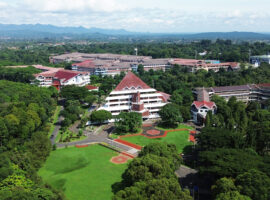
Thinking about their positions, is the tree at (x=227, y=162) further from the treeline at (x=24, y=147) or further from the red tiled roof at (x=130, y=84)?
the red tiled roof at (x=130, y=84)

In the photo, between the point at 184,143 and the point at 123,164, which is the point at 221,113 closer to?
the point at 184,143

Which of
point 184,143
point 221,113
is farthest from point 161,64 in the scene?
point 184,143

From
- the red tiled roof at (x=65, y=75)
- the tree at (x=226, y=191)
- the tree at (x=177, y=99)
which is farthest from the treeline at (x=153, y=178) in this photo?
the red tiled roof at (x=65, y=75)

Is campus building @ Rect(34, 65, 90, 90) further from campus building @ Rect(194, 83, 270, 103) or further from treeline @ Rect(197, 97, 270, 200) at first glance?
treeline @ Rect(197, 97, 270, 200)

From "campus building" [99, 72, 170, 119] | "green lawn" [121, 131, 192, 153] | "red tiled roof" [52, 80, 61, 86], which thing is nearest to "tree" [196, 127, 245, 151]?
"green lawn" [121, 131, 192, 153]

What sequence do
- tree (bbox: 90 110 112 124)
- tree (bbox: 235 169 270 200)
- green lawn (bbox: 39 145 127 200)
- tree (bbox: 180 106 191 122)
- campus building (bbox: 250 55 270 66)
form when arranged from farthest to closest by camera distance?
campus building (bbox: 250 55 270 66) → tree (bbox: 180 106 191 122) → tree (bbox: 90 110 112 124) → green lawn (bbox: 39 145 127 200) → tree (bbox: 235 169 270 200)
